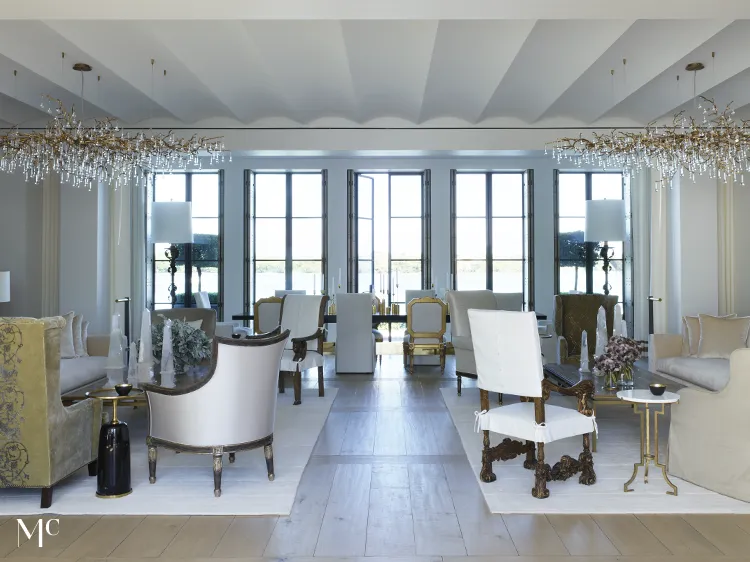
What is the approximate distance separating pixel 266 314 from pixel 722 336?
477 centimetres

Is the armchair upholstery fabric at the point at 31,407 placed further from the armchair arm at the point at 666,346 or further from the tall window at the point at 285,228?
the tall window at the point at 285,228

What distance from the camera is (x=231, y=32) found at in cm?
539

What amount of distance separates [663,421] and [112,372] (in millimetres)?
4367

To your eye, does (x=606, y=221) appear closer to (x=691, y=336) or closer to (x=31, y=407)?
(x=691, y=336)

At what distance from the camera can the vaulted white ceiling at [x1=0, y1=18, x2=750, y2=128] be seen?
5320 mm

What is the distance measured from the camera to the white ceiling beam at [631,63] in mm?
5227

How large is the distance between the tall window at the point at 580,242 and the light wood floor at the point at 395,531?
23.5 feet

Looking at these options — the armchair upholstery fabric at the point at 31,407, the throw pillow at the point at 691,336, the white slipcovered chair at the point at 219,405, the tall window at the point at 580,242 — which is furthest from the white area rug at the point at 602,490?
the tall window at the point at 580,242

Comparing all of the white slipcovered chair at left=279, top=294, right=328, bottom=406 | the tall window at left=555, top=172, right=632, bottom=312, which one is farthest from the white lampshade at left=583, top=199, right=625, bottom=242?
the white slipcovered chair at left=279, top=294, right=328, bottom=406

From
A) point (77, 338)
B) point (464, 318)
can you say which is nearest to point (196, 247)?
point (77, 338)

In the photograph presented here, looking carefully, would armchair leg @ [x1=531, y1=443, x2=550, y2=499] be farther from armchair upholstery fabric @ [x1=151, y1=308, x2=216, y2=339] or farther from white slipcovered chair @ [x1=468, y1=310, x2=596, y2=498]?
armchair upholstery fabric @ [x1=151, y1=308, x2=216, y2=339]

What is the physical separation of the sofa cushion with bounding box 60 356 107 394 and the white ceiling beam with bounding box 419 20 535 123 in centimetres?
415

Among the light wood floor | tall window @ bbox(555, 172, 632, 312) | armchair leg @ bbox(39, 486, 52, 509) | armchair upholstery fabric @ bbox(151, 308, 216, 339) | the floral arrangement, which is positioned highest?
tall window @ bbox(555, 172, 632, 312)

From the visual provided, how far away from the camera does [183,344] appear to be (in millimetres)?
4809
